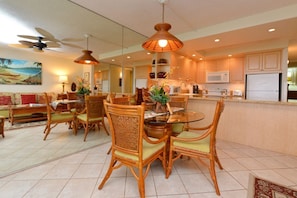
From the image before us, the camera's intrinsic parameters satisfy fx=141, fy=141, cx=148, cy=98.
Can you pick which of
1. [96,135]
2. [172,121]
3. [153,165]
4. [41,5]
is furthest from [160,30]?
[96,135]

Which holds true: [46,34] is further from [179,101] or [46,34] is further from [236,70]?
[236,70]

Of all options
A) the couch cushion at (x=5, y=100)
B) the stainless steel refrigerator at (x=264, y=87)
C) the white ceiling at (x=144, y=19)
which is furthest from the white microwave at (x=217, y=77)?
the couch cushion at (x=5, y=100)

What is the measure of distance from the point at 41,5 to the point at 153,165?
3213 millimetres

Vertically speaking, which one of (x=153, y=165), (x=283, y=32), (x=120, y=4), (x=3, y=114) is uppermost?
(x=120, y=4)

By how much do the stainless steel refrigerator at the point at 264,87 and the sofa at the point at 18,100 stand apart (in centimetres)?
570

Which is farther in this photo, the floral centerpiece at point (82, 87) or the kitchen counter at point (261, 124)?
the floral centerpiece at point (82, 87)

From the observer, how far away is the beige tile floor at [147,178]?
1.50m

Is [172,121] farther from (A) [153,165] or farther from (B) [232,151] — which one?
(B) [232,151]

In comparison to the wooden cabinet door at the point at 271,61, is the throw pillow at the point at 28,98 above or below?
below

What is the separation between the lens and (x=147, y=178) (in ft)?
5.75

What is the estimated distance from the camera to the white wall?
2.59 m

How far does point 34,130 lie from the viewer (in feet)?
10.8

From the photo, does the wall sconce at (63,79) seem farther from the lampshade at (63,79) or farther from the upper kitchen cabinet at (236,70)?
Result: the upper kitchen cabinet at (236,70)

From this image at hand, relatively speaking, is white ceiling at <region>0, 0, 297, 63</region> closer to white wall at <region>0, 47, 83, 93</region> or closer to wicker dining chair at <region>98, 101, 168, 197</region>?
white wall at <region>0, 47, 83, 93</region>
